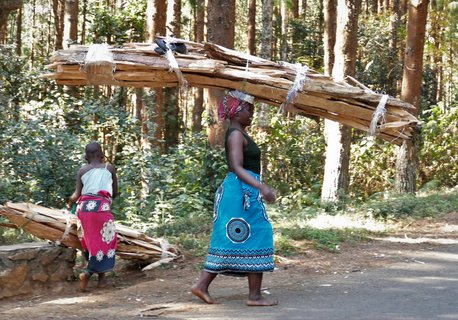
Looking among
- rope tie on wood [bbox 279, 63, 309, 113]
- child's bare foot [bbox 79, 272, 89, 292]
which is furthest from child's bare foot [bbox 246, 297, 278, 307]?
child's bare foot [bbox 79, 272, 89, 292]

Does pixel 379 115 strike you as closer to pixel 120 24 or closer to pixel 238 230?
pixel 238 230

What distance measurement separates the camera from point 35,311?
6.08 m

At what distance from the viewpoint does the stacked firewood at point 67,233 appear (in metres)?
7.31

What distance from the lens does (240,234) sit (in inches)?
224

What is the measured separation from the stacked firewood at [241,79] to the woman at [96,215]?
119 cm

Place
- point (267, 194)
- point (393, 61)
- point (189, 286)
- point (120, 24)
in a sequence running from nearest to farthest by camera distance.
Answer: point (267, 194), point (189, 286), point (120, 24), point (393, 61)

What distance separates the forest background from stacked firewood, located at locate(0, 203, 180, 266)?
908mm

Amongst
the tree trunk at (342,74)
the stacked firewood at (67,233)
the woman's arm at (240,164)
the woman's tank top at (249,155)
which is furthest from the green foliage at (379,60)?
the woman's arm at (240,164)

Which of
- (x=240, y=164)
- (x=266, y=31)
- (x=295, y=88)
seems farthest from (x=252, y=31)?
(x=240, y=164)

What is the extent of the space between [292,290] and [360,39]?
21.4 metres

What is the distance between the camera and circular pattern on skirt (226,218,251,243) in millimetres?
5688

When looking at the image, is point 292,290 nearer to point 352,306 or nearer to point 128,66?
point 352,306

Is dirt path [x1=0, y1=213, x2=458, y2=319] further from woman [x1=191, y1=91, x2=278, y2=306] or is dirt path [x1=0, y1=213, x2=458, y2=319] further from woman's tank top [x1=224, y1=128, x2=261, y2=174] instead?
woman's tank top [x1=224, y1=128, x2=261, y2=174]

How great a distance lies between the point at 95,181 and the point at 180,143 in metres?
11.2
